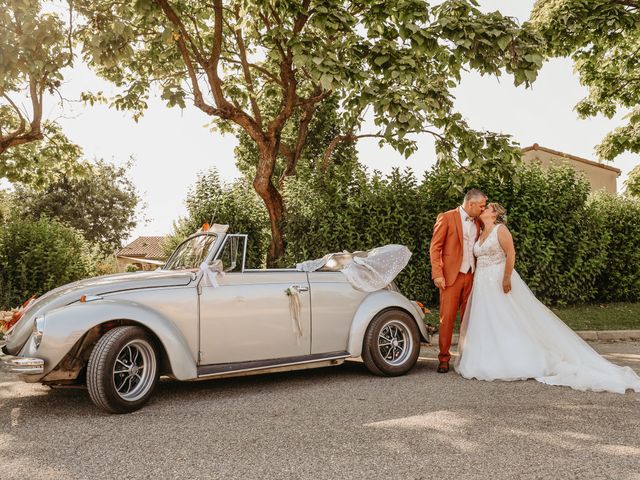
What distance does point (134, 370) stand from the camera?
17.4ft

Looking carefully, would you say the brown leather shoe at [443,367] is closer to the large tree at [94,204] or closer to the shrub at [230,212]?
the shrub at [230,212]

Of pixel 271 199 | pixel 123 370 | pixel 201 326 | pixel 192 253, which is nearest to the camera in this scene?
pixel 123 370

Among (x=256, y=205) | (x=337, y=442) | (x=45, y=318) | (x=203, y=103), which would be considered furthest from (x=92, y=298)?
(x=256, y=205)

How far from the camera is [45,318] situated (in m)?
5.04

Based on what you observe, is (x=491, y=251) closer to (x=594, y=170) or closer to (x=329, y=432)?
(x=329, y=432)

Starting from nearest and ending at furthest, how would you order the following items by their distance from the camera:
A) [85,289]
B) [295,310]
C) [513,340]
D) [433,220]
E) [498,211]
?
[85,289], [295,310], [513,340], [498,211], [433,220]

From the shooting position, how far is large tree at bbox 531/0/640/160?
45.1 ft

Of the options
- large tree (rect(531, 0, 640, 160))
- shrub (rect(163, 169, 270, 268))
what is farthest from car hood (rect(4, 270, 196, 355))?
large tree (rect(531, 0, 640, 160))

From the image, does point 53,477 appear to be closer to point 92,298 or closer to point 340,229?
point 92,298

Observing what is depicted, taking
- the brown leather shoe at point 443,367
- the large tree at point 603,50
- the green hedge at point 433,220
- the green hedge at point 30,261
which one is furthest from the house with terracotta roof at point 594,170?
the brown leather shoe at point 443,367

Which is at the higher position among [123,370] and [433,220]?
[433,220]

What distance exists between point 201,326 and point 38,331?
146 centimetres

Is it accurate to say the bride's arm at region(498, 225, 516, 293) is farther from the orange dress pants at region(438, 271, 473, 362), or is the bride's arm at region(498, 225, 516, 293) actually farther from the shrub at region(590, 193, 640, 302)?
the shrub at region(590, 193, 640, 302)

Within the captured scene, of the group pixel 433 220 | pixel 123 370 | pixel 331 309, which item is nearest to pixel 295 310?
pixel 331 309
